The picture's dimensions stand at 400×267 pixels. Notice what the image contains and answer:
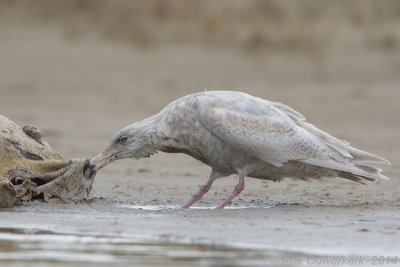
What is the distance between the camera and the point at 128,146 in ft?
29.2

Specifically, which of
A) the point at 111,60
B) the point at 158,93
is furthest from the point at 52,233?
the point at 111,60

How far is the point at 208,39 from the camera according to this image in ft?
65.9

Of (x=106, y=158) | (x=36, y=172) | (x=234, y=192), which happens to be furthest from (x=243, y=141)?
(x=36, y=172)

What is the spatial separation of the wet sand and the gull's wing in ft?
1.52

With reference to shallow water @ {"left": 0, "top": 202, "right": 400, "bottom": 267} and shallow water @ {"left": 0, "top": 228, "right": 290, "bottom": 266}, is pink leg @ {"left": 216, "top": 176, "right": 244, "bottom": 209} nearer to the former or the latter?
shallow water @ {"left": 0, "top": 202, "right": 400, "bottom": 267}

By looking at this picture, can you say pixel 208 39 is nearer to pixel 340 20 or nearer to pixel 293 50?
pixel 293 50

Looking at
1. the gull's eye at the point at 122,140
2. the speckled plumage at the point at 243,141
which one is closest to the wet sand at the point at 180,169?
the speckled plumage at the point at 243,141

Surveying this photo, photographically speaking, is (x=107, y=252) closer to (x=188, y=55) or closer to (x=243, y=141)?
(x=243, y=141)

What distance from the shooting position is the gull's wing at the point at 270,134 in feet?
27.9

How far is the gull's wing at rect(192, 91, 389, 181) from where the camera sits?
335 inches

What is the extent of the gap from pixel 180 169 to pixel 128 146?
3219 millimetres

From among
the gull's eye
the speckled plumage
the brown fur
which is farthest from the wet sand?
the gull's eye

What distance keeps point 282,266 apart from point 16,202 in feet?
10.5

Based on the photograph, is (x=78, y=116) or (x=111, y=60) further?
(x=111, y=60)
